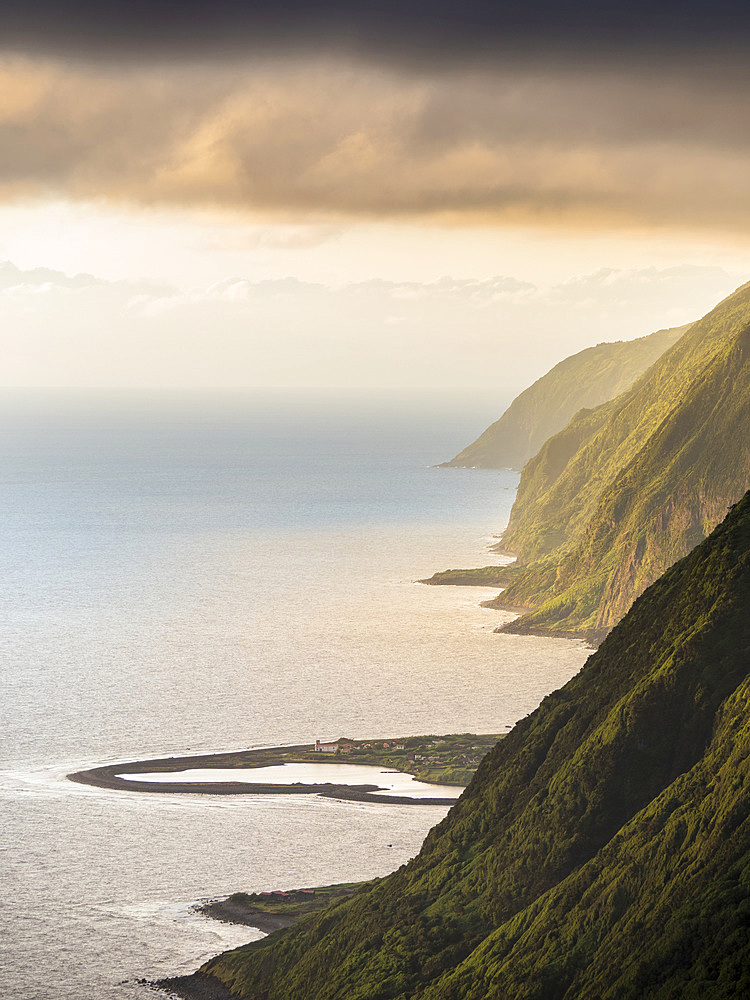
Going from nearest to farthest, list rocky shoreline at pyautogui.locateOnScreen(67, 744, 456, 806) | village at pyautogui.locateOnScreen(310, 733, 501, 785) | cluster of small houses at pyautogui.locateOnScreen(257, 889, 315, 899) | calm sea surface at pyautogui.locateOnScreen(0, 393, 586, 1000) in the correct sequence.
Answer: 1. calm sea surface at pyautogui.locateOnScreen(0, 393, 586, 1000)
2. cluster of small houses at pyautogui.locateOnScreen(257, 889, 315, 899)
3. rocky shoreline at pyautogui.locateOnScreen(67, 744, 456, 806)
4. village at pyautogui.locateOnScreen(310, 733, 501, 785)

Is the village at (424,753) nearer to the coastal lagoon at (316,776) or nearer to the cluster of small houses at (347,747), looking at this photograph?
the cluster of small houses at (347,747)

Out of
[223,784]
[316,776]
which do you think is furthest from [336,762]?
[223,784]

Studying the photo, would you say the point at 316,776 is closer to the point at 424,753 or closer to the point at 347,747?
the point at 347,747

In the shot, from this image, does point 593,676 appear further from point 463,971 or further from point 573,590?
point 573,590

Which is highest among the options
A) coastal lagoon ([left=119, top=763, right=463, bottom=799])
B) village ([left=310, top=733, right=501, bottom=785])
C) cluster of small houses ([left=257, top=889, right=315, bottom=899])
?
village ([left=310, top=733, right=501, bottom=785])

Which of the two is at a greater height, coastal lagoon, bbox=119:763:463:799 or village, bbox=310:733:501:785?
village, bbox=310:733:501:785

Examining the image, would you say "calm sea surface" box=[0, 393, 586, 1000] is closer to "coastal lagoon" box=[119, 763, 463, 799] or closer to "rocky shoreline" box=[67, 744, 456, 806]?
"rocky shoreline" box=[67, 744, 456, 806]

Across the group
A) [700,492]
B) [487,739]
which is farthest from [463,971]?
[700,492]

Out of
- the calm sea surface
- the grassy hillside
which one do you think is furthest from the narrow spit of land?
the grassy hillside
